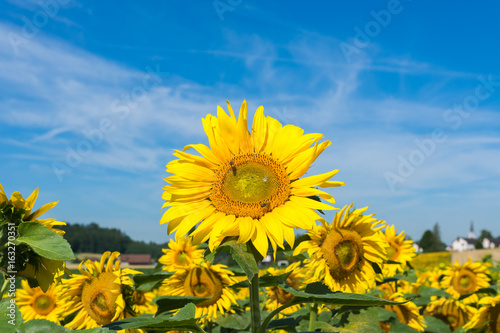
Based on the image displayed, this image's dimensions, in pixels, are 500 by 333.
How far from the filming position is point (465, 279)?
755 cm

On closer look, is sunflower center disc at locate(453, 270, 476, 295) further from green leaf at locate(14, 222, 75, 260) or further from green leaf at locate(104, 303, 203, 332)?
green leaf at locate(14, 222, 75, 260)

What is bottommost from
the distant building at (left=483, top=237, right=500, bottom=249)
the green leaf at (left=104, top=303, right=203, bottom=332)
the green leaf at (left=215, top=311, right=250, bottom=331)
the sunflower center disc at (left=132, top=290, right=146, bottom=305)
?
the green leaf at (left=215, top=311, right=250, bottom=331)

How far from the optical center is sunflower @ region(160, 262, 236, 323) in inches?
184

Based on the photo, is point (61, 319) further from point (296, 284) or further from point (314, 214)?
point (296, 284)

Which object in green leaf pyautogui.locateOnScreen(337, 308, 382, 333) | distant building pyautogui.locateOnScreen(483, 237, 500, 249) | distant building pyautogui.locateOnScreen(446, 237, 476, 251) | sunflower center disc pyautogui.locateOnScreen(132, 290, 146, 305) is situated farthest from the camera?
distant building pyautogui.locateOnScreen(446, 237, 476, 251)

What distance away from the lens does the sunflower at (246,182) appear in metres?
2.24

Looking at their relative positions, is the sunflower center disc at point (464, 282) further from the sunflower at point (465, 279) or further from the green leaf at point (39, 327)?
the green leaf at point (39, 327)

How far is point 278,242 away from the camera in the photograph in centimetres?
219

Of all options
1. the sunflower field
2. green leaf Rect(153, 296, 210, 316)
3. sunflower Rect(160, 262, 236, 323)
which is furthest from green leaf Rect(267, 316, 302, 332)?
sunflower Rect(160, 262, 236, 323)

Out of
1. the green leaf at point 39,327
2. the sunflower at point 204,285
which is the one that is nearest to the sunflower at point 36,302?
the sunflower at point 204,285

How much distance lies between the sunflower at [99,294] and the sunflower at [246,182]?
5.04 feet

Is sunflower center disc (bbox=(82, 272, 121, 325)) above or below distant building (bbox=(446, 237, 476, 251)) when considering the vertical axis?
below

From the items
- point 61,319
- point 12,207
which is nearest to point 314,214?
point 12,207

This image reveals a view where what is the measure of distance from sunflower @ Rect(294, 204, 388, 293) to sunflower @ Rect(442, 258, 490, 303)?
165 inches
